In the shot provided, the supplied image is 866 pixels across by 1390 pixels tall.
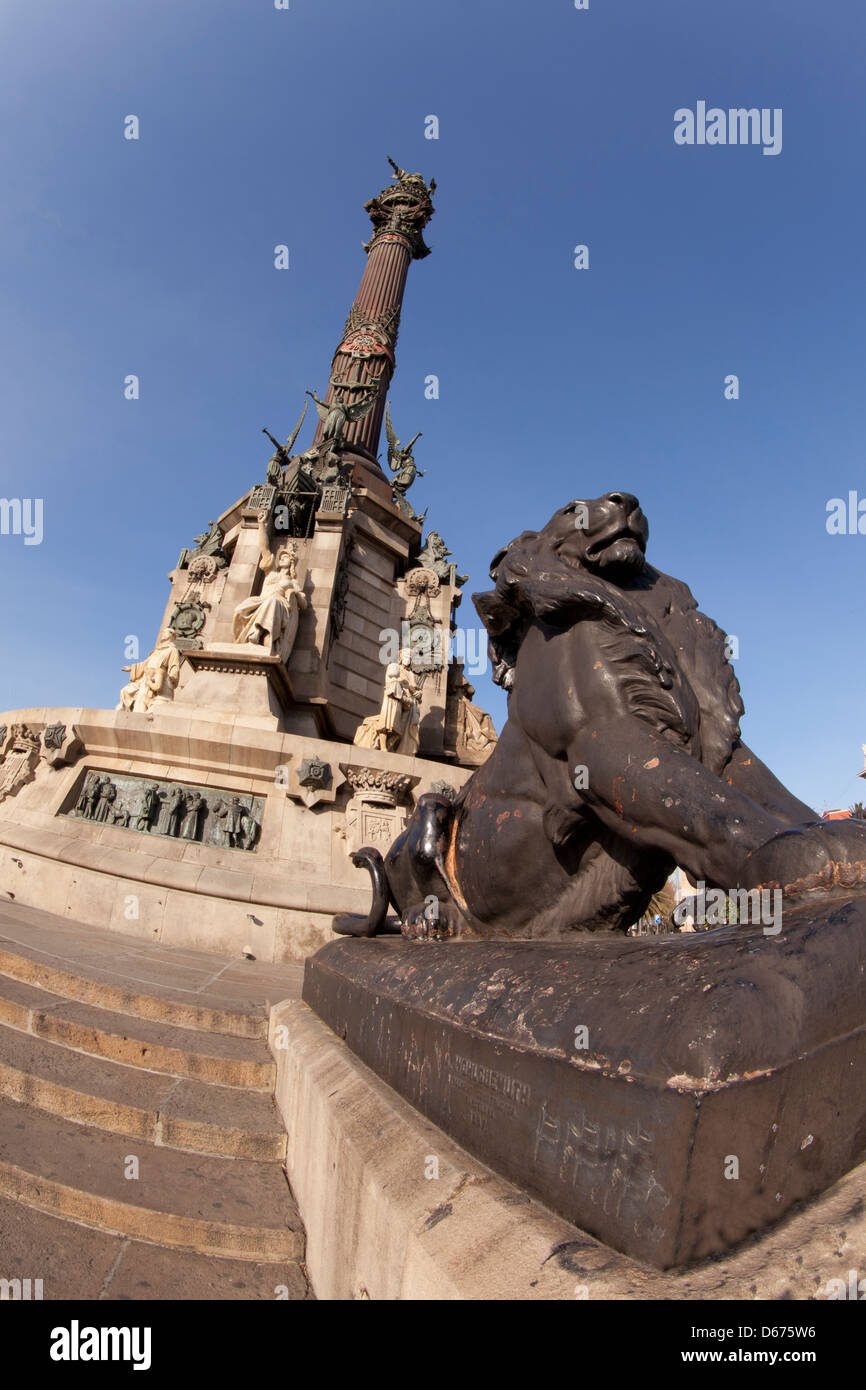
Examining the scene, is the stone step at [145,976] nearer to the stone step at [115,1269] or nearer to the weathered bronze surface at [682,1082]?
the stone step at [115,1269]

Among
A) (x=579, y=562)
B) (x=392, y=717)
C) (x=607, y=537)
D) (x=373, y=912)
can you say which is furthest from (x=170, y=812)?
(x=607, y=537)

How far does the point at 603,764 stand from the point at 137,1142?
7.80ft

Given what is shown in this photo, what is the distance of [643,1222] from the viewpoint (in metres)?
1.03

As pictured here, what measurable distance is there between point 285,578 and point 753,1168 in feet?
41.2

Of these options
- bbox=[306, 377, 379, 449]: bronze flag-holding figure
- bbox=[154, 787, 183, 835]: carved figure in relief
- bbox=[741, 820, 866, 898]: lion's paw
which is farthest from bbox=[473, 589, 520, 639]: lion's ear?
bbox=[306, 377, 379, 449]: bronze flag-holding figure

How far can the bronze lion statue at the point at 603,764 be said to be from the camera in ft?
5.79

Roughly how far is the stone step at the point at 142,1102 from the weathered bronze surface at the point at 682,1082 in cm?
169

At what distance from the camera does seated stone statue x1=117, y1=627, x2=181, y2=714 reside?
38.3ft

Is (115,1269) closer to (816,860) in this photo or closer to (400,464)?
(816,860)

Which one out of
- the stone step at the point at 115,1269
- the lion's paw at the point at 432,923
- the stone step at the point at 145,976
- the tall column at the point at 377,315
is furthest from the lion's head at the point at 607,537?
the tall column at the point at 377,315

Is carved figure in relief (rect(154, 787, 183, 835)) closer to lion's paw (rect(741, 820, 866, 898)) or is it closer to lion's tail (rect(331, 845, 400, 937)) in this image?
lion's tail (rect(331, 845, 400, 937))

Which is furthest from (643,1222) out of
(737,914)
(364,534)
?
(364,534)

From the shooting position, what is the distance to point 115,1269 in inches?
83.7
